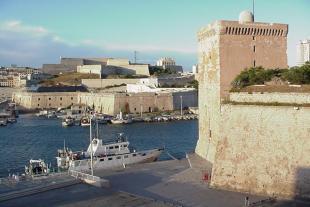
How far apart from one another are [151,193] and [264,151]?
4.60 m

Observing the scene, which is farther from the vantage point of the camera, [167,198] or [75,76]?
[75,76]

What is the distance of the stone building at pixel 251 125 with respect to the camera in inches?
735

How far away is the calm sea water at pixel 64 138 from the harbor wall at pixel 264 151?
12830 mm

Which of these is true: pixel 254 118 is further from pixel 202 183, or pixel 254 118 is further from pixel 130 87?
pixel 130 87

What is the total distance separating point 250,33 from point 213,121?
15.6ft

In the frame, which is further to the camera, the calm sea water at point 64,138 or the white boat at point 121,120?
the white boat at point 121,120

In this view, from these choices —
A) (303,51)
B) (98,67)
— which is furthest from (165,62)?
(303,51)

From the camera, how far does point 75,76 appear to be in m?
108

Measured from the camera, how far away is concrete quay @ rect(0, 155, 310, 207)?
57.5 feet

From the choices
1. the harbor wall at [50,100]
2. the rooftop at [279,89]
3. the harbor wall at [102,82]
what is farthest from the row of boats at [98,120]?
the rooftop at [279,89]

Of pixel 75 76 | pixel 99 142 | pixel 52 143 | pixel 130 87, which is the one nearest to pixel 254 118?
pixel 99 142

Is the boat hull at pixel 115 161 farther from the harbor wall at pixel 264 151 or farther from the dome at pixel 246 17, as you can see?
the dome at pixel 246 17

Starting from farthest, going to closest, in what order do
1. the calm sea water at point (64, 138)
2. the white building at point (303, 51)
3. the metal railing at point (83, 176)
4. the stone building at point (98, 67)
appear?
the stone building at point (98, 67), the white building at point (303, 51), the calm sea water at point (64, 138), the metal railing at point (83, 176)

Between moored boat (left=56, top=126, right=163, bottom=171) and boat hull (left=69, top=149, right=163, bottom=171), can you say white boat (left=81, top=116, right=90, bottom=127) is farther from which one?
boat hull (left=69, top=149, right=163, bottom=171)
